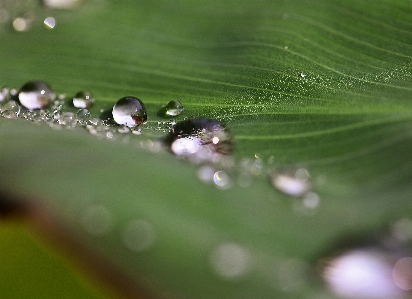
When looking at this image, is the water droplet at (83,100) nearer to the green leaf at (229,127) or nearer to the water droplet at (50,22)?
the green leaf at (229,127)

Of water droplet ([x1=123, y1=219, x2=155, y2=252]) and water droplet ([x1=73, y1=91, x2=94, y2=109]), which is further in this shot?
water droplet ([x1=123, y1=219, x2=155, y2=252])

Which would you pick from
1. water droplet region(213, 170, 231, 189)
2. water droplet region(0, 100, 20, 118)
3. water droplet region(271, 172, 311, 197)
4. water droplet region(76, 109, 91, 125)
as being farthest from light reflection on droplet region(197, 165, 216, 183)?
water droplet region(0, 100, 20, 118)

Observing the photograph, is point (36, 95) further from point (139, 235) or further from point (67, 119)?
point (139, 235)

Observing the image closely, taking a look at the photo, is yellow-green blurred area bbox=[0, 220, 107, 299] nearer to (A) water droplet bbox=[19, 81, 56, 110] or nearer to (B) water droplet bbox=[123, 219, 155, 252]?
(B) water droplet bbox=[123, 219, 155, 252]

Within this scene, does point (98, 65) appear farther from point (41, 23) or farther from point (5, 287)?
point (5, 287)

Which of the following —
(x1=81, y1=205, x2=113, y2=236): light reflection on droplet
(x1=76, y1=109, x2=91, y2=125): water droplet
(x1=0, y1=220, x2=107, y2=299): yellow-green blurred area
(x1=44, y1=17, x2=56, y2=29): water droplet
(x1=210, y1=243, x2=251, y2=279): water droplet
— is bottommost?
(x1=0, y1=220, x2=107, y2=299): yellow-green blurred area

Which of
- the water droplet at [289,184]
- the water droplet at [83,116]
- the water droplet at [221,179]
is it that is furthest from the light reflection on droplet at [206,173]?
the water droplet at [83,116]
